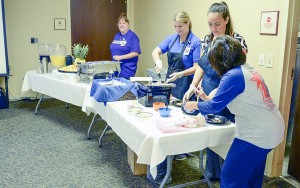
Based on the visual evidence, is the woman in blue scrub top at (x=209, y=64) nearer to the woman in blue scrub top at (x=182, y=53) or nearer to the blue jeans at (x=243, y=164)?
the woman in blue scrub top at (x=182, y=53)

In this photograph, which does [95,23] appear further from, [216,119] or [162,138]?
[162,138]

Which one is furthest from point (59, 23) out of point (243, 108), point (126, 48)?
point (243, 108)

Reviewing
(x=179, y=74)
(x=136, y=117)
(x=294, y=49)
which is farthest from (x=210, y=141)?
(x=294, y=49)

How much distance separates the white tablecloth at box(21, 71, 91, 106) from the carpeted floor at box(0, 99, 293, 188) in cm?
43

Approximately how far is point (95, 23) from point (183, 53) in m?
3.11

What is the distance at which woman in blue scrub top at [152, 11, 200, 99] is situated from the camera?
277cm

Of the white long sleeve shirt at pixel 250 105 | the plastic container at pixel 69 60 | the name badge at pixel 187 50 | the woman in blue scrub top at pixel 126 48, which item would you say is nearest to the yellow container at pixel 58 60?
the plastic container at pixel 69 60

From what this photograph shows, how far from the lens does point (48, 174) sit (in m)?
2.70

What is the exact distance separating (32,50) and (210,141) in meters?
4.20

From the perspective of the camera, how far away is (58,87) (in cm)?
381

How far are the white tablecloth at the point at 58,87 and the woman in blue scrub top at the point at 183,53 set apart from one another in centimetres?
98

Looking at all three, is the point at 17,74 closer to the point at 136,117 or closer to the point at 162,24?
the point at 162,24

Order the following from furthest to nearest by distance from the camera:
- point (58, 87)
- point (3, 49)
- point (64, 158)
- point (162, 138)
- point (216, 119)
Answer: point (3, 49) → point (58, 87) → point (64, 158) → point (216, 119) → point (162, 138)

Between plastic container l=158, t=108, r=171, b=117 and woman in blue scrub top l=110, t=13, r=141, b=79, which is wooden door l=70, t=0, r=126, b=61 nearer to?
woman in blue scrub top l=110, t=13, r=141, b=79
